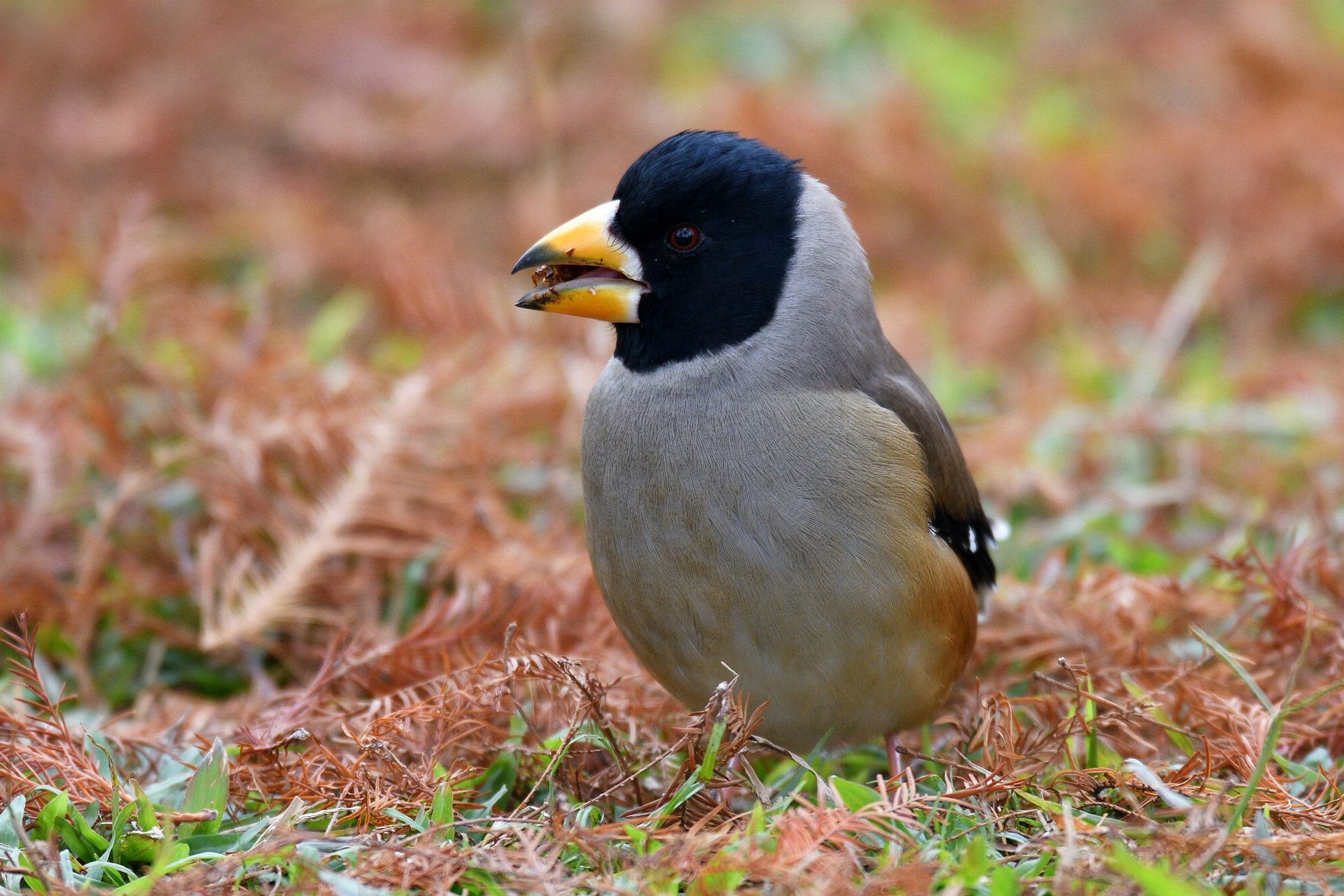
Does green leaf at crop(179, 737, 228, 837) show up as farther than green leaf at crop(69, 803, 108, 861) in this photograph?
Yes

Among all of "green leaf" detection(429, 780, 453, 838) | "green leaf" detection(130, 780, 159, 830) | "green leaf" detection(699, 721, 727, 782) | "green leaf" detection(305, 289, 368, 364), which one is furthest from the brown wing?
"green leaf" detection(305, 289, 368, 364)

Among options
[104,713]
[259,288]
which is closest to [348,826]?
[104,713]

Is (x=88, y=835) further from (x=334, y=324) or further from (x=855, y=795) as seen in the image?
(x=334, y=324)

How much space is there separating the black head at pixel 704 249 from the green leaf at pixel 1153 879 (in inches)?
63.5

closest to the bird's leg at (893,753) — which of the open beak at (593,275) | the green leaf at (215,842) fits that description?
the open beak at (593,275)

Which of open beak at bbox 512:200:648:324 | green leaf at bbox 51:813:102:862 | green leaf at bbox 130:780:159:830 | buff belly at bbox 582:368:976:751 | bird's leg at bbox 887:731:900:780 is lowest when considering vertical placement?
bird's leg at bbox 887:731:900:780

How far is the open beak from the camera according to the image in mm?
3430

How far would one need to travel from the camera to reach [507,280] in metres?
7.41

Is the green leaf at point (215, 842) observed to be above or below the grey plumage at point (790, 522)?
below

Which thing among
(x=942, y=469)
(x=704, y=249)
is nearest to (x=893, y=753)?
(x=942, y=469)

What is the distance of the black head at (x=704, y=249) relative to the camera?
3412mm

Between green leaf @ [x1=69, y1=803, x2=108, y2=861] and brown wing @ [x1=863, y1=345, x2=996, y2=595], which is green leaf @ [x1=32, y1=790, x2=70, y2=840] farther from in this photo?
brown wing @ [x1=863, y1=345, x2=996, y2=595]

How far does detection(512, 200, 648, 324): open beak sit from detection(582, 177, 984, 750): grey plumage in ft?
0.61

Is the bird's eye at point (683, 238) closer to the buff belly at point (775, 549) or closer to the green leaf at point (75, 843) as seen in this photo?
the buff belly at point (775, 549)
